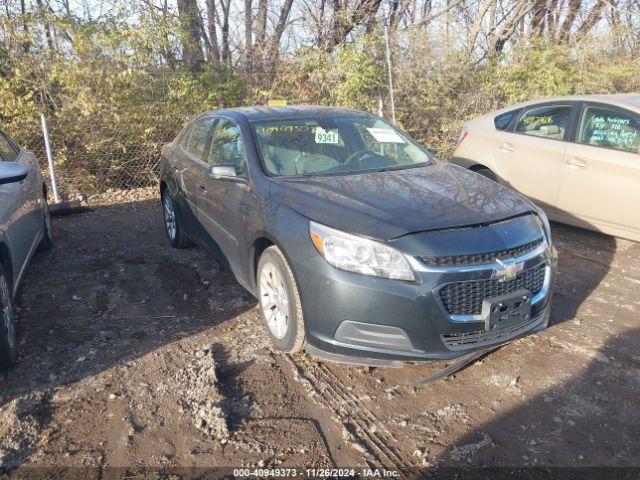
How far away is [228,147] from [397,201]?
174 centimetres

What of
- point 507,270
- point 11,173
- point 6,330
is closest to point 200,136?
point 11,173

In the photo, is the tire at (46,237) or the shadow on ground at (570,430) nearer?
the shadow on ground at (570,430)

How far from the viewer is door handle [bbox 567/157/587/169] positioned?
18.7 feet

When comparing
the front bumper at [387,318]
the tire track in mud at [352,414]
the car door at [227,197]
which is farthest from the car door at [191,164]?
the front bumper at [387,318]

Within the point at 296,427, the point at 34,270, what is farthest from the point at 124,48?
the point at 296,427

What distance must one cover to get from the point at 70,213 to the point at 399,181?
5982mm

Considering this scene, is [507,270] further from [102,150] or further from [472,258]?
[102,150]

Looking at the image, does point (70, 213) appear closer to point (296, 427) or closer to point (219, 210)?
point (219, 210)

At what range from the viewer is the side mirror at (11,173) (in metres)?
3.54

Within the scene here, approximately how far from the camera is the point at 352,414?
3039 mm

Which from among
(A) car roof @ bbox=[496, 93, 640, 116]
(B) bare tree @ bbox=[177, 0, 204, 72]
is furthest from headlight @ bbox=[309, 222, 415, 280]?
(B) bare tree @ bbox=[177, 0, 204, 72]

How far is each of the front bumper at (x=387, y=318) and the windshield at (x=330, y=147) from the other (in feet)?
3.74

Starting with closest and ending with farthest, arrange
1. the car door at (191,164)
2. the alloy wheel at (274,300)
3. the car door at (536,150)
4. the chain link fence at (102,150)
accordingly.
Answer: the alloy wheel at (274,300), the car door at (191,164), the car door at (536,150), the chain link fence at (102,150)

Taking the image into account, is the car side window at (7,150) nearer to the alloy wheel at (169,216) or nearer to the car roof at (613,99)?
the alloy wheel at (169,216)
